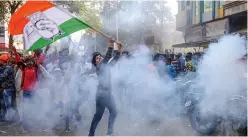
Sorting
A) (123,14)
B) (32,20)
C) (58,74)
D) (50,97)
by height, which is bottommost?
(50,97)

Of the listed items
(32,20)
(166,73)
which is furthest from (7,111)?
(166,73)

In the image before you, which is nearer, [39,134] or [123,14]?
[39,134]

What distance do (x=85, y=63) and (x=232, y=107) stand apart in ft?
17.2

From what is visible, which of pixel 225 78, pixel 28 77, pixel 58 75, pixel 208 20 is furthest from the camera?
pixel 208 20

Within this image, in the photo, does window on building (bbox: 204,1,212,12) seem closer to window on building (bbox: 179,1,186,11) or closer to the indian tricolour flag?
window on building (bbox: 179,1,186,11)

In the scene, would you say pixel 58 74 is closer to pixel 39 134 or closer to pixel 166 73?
pixel 39 134

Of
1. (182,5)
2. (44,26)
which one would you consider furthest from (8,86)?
(182,5)

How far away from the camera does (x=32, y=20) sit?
6.88 metres

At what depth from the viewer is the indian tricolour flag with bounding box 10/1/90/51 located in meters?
6.66

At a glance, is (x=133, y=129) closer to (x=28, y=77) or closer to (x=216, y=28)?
(x=28, y=77)

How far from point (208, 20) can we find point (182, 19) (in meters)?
5.25

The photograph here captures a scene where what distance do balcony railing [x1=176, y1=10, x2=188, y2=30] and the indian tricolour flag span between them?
19298 mm

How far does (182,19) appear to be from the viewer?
2625 cm

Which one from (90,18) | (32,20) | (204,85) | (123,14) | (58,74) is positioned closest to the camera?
(204,85)
